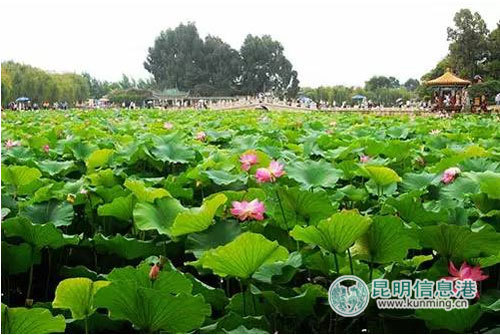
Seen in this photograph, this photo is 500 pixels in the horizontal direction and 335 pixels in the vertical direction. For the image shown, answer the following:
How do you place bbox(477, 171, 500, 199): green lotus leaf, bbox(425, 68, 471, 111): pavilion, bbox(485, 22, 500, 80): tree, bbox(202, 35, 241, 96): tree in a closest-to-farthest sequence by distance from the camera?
bbox(477, 171, 500, 199): green lotus leaf → bbox(425, 68, 471, 111): pavilion → bbox(485, 22, 500, 80): tree → bbox(202, 35, 241, 96): tree

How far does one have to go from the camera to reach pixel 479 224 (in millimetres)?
982

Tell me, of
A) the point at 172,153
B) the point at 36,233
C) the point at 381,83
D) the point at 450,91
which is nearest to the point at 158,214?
the point at 36,233

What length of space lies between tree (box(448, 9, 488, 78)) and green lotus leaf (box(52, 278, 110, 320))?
72.3 feet

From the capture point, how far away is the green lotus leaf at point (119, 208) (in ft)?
3.61

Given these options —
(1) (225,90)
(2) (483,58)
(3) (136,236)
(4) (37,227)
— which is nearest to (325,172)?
(3) (136,236)

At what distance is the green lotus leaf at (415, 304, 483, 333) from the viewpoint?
0.74 metres

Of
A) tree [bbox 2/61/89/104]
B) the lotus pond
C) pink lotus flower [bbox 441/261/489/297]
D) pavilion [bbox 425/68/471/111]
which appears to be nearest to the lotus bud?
the lotus pond

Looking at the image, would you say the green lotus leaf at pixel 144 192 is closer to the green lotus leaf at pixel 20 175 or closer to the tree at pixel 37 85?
the green lotus leaf at pixel 20 175

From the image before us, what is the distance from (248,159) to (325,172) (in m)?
0.19

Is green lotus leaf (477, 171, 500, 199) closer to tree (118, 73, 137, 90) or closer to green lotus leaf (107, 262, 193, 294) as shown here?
green lotus leaf (107, 262, 193, 294)

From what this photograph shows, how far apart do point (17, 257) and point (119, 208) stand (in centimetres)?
20

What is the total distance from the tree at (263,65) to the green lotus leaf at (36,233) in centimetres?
4144

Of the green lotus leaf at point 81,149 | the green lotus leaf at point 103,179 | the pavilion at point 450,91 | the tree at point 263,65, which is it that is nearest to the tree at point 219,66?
the tree at point 263,65

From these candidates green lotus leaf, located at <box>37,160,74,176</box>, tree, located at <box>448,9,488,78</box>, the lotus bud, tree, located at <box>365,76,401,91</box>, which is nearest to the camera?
the lotus bud
